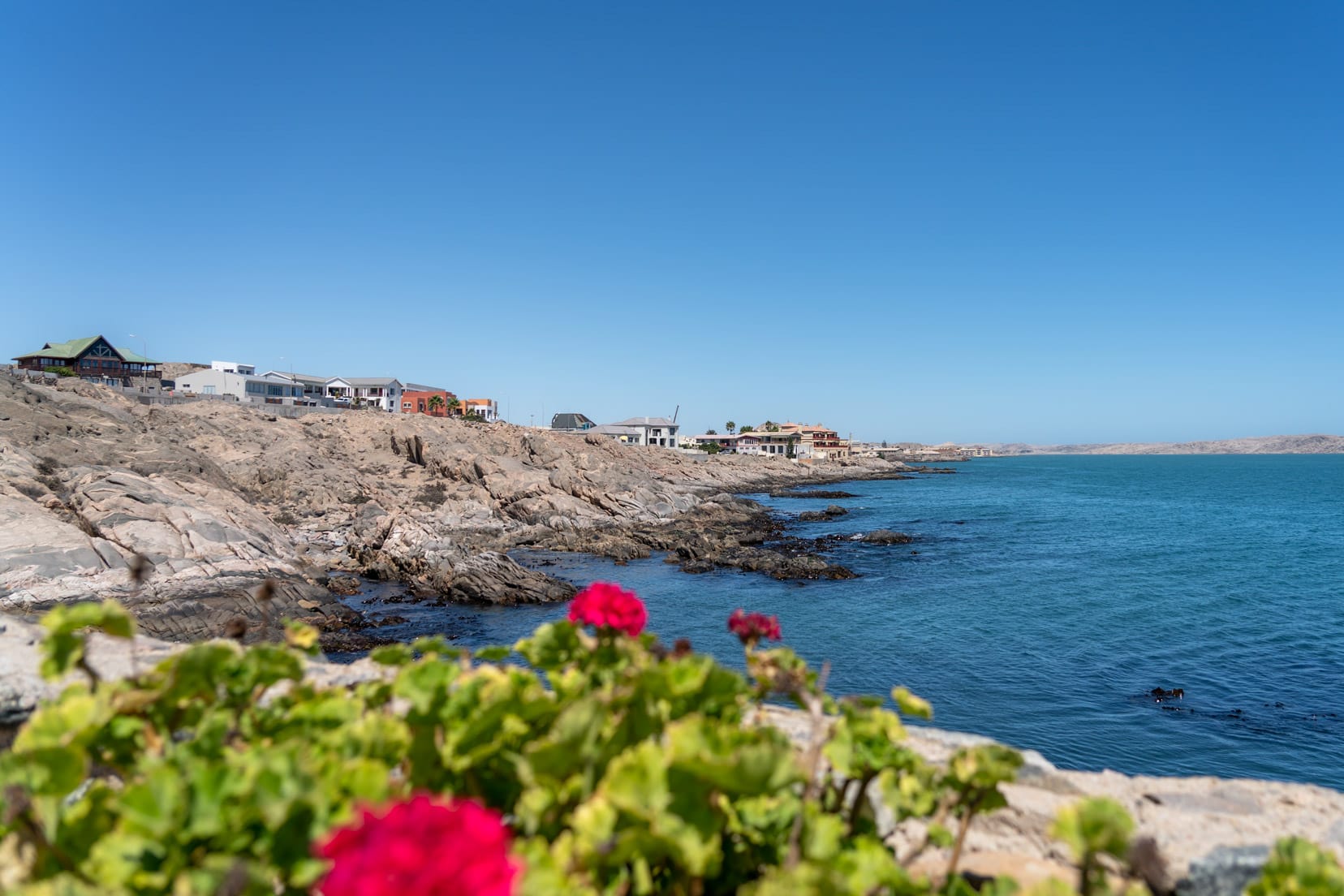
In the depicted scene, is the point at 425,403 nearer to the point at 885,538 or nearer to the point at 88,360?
the point at 88,360

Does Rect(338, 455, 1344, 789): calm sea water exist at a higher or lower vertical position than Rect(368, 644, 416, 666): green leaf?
lower

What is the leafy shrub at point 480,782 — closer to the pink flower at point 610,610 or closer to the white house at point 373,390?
the pink flower at point 610,610

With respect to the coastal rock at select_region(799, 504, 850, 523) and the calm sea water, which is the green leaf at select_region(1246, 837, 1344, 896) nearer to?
the calm sea water

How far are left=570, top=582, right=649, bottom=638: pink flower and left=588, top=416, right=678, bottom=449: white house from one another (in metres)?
114

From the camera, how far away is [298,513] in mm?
39531

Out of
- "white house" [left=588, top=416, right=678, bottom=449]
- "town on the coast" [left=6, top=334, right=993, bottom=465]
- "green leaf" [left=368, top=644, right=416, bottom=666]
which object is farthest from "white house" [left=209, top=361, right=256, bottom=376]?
"green leaf" [left=368, top=644, right=416, bottom=666]

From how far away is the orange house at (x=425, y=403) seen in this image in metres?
109

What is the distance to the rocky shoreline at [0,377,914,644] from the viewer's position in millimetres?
20594

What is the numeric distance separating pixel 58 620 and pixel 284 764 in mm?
1704

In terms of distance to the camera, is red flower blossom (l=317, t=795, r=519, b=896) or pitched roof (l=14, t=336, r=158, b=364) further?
pitched roof (l=14, t=336, r=158, b=364)

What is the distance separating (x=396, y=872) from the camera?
184cm

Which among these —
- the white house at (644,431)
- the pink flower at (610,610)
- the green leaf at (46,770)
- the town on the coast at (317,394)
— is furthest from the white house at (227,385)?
the green leaf at (46,770)

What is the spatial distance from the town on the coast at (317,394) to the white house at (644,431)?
0.47ft

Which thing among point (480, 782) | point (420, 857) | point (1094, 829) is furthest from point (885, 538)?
point (420, 857)
